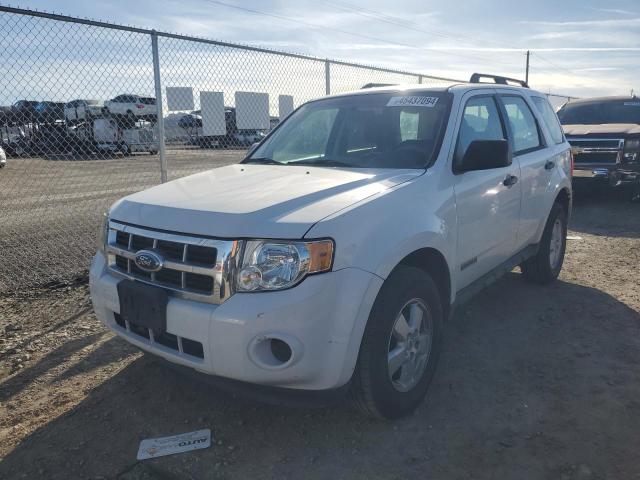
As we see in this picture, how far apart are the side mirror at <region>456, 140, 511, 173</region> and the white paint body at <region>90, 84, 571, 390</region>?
0.11m

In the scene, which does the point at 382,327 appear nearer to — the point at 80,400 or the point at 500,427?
the point at 500,427

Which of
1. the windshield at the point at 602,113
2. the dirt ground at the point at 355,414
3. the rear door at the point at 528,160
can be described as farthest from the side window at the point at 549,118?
the windshield at the point at 602,113

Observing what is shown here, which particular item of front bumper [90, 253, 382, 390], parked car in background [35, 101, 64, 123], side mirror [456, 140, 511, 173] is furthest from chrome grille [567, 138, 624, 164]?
front bumper [90, 253, 382, 390]

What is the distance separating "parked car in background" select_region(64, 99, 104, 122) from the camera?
5339mm

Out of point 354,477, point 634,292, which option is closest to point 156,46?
point 354,477

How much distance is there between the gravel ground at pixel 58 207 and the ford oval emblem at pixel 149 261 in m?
3.12

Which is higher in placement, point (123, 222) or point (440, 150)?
point (440, 150)

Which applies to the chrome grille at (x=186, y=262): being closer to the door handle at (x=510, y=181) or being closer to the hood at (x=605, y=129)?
the door handle at (x=510, y=181)

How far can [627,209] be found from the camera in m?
9.45

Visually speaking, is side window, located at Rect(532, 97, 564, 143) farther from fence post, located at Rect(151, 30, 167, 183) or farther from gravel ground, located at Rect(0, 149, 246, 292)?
gravel ground, located at Rect(0, 149, 246, 292)

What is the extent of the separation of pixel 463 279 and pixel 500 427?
0.98m

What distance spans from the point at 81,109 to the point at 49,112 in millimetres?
379

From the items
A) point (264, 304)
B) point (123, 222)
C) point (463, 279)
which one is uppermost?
point (123, 222)

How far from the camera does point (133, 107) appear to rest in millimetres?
5719
